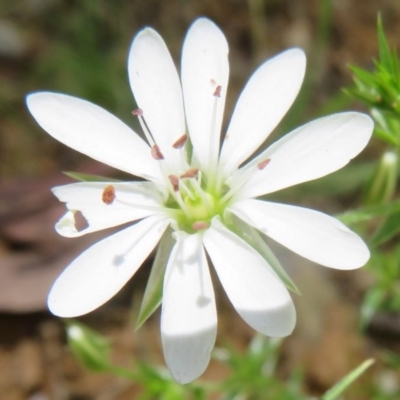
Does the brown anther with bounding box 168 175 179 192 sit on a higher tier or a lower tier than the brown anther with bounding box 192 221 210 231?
higher

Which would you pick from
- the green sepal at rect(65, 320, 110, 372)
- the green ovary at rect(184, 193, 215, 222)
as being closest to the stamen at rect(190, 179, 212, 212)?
the green ovary at rect(184, 193, 215, 222)

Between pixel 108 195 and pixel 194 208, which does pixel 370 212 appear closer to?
pixel 194 208

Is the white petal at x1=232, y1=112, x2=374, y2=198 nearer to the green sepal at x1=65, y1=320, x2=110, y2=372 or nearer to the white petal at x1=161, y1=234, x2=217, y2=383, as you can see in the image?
the white petal at x1=161, y1=234, x2=217, y2=383

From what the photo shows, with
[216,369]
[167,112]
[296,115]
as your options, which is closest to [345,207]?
[296,115]

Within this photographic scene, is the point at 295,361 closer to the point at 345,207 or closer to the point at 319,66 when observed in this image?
the point at 345,207

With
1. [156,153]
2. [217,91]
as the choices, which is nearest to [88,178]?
[156,153]
